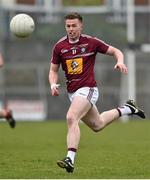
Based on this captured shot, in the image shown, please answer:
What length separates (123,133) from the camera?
2283cm

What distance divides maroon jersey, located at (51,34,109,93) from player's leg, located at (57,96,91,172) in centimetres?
30

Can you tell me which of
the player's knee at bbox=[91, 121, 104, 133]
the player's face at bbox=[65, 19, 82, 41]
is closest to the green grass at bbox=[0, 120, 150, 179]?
the player's knee at bbox=[91, 121, 104, 133]

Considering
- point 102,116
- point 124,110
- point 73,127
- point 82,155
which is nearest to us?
point 73,127

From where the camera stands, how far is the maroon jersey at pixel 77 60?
11828 millimetres

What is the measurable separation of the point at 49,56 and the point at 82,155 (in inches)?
737

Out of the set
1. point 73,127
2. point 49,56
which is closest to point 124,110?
point 73,127

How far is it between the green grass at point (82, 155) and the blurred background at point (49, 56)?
360 inches

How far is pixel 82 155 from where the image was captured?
48.5ft

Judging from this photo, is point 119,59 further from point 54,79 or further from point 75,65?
point 54,79

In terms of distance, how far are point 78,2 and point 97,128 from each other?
23869 mm

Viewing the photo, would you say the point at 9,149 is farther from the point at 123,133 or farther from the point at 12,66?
the point at 12,66

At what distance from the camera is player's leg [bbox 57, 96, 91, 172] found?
35.9 ft

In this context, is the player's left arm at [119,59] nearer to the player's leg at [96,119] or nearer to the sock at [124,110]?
the player's leg at [96,119]

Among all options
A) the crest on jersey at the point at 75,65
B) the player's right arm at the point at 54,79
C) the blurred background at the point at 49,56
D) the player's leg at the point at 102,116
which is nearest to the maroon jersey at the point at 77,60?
the crest on jersey at the point at 75,65
